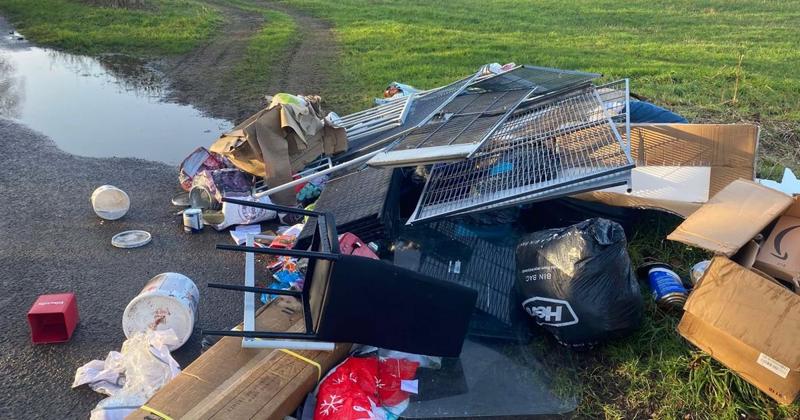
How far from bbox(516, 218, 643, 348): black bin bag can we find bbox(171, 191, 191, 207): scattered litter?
9.91ft

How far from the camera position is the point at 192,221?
4.43 m

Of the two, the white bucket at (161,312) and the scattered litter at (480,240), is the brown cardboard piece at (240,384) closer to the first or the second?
the scattered litter at (480,240)

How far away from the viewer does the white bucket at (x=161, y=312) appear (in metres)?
3.14

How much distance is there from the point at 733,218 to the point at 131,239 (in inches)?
153

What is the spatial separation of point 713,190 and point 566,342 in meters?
1.77

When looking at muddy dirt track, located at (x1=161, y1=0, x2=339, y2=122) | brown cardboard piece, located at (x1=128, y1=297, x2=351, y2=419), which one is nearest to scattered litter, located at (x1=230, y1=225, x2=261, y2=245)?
brown cardboard piece, located at (x1=128, y1=297, x2=351, y2=419)

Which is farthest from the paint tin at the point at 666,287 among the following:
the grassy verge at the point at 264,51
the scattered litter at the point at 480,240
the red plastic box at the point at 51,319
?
the grassy verge at the point at 264,51

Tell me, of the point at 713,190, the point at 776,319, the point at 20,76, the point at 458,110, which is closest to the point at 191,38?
the point at 20,76

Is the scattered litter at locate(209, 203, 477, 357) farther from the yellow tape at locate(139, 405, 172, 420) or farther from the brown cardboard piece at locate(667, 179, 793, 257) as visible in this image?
the brown cardboard piece at locate(667, 179, 793, 257)

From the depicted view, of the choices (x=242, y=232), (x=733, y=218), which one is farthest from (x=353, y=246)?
(x=733, y=218)

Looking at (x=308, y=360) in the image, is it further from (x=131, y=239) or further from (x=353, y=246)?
(x=131, y=239)

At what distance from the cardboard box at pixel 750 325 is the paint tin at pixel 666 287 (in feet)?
1.10

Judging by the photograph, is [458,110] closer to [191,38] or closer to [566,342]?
[566,342]

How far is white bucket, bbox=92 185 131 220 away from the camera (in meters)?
4.55
